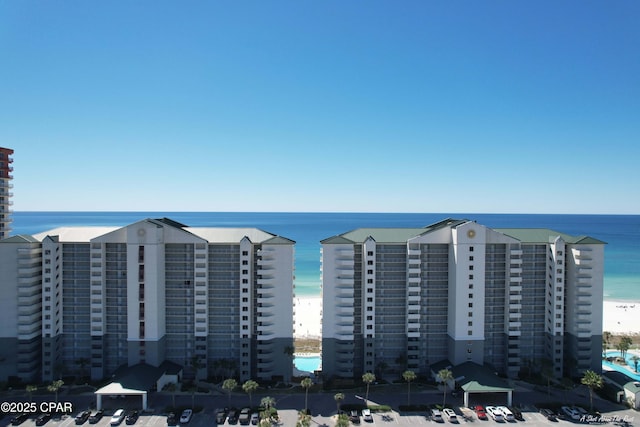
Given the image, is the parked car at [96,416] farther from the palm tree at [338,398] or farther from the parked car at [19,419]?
the palm tree at [338,398]

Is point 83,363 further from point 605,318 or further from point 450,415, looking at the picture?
point 605,318

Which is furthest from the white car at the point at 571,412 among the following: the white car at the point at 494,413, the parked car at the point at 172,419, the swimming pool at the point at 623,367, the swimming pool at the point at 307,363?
the parked car at the point at 172,419

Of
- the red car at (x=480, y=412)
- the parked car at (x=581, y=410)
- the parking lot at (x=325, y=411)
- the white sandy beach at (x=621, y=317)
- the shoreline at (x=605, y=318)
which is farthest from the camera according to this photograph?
the white sandy beach at (x=621, y=317)

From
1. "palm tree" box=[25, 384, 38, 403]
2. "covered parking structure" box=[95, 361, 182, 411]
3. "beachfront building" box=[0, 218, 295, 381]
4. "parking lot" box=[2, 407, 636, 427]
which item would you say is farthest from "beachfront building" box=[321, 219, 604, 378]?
"palm tree" box=[25, 384, 38, 403]

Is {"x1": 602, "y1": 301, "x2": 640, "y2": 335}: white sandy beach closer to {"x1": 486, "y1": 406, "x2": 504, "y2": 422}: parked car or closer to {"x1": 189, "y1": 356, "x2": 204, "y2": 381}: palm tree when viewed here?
{"x1": 486, "y1": 406, "x2": 504, "y2": 422}: parked car

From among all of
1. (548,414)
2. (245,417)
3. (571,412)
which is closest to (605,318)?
(571,412)

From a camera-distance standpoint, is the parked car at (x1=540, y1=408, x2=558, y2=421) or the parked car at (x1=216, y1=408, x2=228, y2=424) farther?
the parked car at (x1=540, y1=408, x2=558, y2=421)
